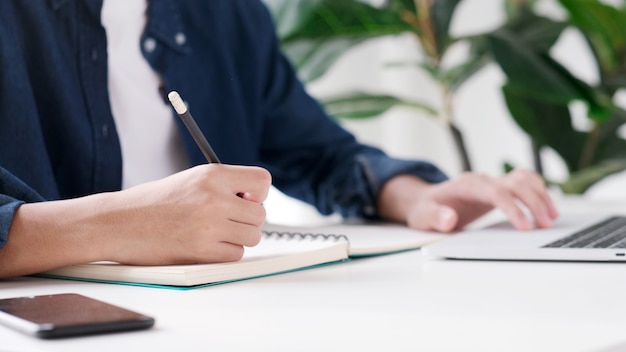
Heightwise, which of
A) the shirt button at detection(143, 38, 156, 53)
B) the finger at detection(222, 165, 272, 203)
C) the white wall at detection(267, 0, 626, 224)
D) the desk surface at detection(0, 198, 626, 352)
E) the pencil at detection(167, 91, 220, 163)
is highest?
the shirt button at detection(143, 38, 156, 53)

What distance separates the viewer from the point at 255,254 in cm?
81

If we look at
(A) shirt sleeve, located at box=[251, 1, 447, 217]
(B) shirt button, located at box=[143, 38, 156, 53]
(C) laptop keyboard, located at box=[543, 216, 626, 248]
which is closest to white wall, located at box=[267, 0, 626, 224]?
(A) shirt sleeve, located at box=[251, 1, 447, 217]

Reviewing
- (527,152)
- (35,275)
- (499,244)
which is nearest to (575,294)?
(499,244)

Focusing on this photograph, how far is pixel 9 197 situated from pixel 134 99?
35 centimetres

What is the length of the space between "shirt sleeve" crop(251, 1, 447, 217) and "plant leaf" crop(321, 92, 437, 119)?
0.34 metres

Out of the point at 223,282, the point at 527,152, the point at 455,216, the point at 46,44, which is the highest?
the point at 46,44

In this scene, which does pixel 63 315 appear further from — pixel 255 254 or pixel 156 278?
pixel 255 254

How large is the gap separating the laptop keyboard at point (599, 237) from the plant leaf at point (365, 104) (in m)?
0.72

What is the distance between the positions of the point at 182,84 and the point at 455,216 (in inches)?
15.3

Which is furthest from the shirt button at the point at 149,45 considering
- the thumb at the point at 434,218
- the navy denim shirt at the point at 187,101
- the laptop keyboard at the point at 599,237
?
the laptop keyboard at the point at 599,237

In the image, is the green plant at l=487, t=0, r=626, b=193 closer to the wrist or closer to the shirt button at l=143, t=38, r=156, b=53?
the wrist

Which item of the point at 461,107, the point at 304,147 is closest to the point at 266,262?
the point at 304,147

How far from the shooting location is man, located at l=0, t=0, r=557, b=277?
74 centimetres

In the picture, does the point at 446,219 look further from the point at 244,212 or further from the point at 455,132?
the point at 455,132
